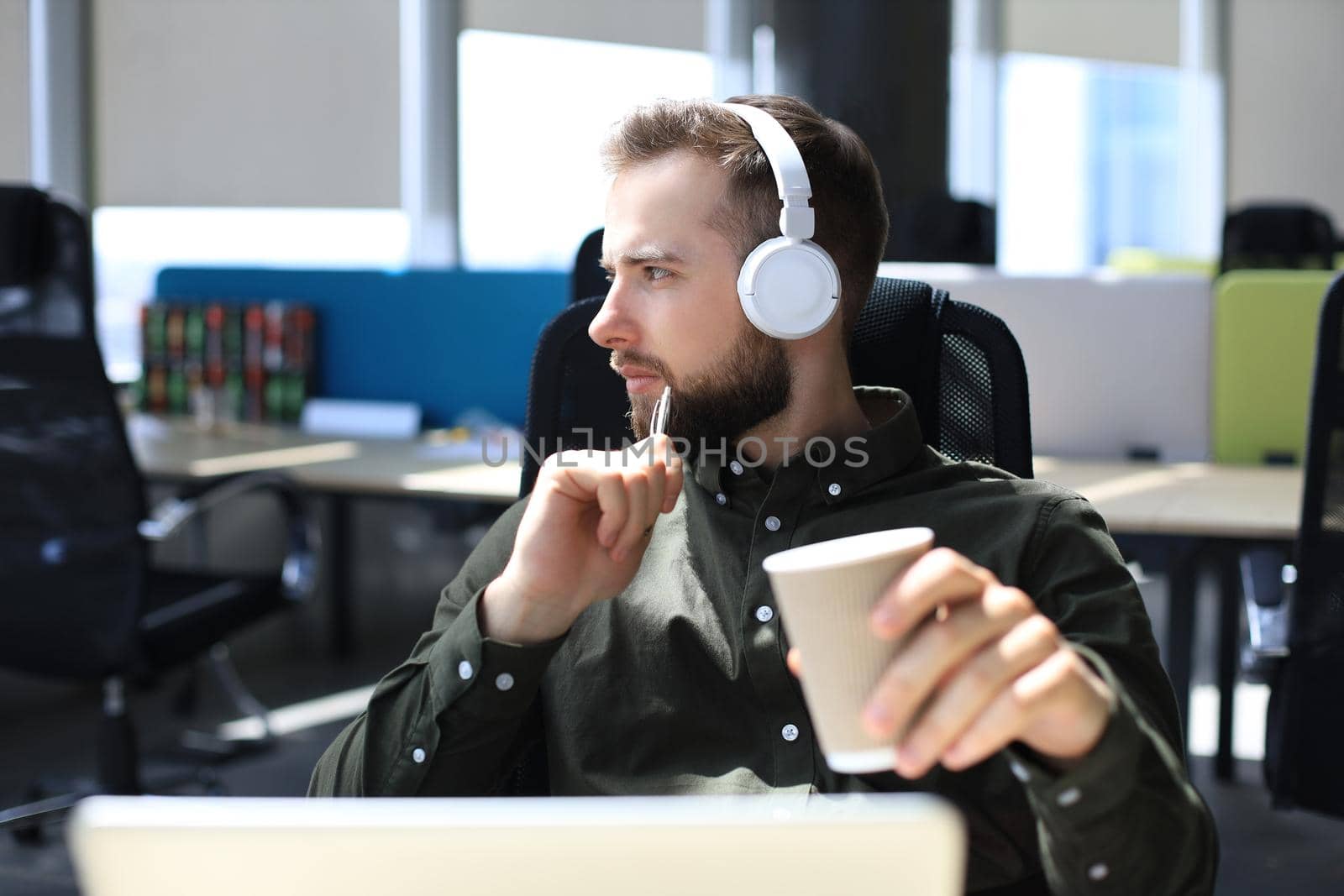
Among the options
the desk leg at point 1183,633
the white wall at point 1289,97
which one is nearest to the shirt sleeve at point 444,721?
the desk leg at point 1183,633

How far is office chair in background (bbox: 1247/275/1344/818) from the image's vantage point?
1.84 m

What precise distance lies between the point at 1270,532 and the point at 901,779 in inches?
54.6

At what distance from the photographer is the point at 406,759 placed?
3.85ft

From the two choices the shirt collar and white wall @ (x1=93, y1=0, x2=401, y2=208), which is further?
white wall @ (x1=93, y1=0, x2=401, y2=208)

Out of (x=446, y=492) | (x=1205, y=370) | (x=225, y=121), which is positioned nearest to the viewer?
(x=446, y=492)

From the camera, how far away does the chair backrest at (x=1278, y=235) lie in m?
5.94

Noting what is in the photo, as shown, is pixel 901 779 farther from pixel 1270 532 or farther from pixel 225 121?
pixel 225 121

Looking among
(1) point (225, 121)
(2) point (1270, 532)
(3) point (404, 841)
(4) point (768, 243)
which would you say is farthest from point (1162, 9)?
(3) point (404, 841)

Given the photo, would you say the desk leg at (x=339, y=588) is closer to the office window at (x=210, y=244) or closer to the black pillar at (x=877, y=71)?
the office window at (x=210, y=244)

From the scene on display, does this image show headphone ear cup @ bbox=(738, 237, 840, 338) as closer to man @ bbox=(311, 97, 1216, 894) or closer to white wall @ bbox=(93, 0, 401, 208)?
man @ bbox=(311, 97, 1216, 894)

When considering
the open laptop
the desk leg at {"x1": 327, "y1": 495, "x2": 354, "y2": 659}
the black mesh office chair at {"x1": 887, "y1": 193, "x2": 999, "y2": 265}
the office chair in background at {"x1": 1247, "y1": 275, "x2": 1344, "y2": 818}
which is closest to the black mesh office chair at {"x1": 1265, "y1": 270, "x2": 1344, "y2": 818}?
the office chair in background at {"x1": 1247, "y1": 275, "x2": 1344, "y2": 818}

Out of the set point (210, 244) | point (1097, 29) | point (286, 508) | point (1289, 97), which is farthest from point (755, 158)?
point (1289, 97)

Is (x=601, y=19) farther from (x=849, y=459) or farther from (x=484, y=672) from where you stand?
(x=484, y=672)

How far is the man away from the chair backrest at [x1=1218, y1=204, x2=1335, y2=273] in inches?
201
